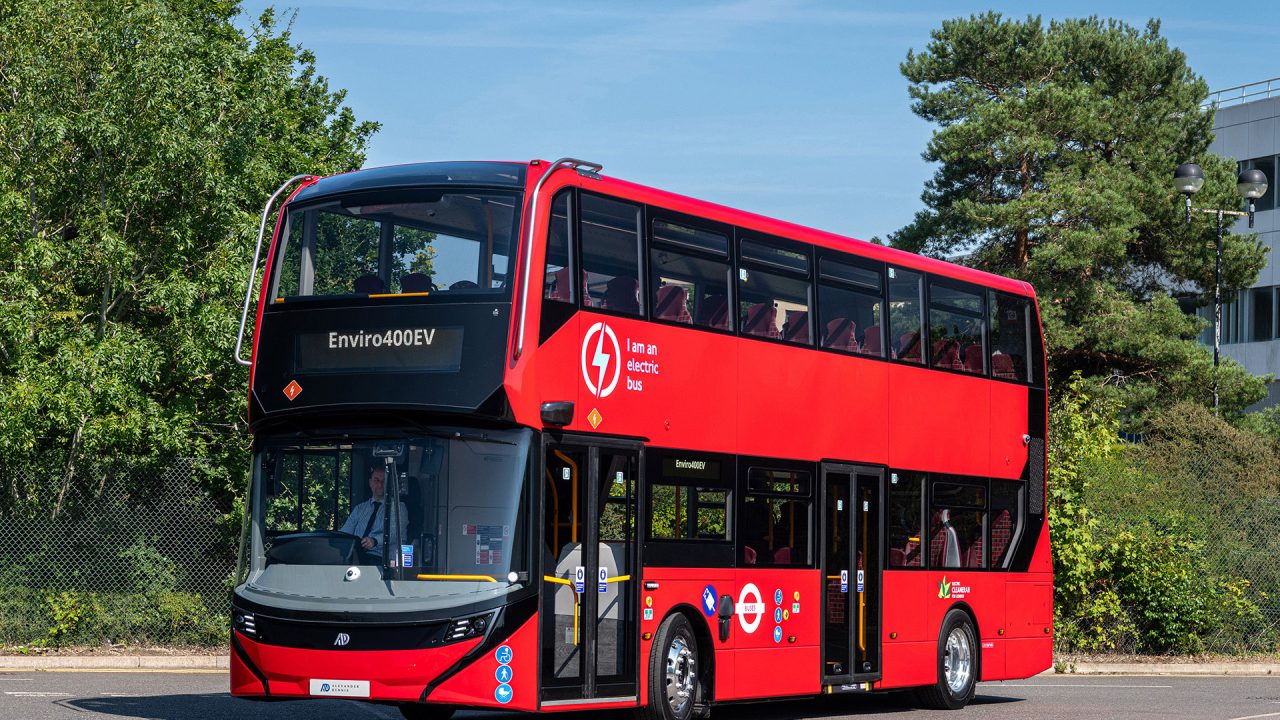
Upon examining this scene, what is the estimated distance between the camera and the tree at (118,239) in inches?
830

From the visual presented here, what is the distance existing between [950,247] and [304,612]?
114ft

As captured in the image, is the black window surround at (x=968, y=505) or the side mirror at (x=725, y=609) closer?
the side mirror at (x=725, y=609)

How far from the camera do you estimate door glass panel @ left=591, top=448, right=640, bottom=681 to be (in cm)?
1346

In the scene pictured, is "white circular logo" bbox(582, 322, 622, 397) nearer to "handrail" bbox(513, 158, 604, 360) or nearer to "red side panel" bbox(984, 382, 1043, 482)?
"handrail" bbox(513, 158, 604, 360)

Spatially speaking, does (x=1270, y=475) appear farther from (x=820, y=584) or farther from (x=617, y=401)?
(x=617, y=401)

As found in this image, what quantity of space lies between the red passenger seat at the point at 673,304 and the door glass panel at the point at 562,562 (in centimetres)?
162

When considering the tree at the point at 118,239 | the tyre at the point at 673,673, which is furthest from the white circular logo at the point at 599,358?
the tree at the point at 118,239

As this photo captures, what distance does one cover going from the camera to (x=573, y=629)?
13.1 meters

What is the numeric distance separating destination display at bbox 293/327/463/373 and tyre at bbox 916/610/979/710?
7.78 m

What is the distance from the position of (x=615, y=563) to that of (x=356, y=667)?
2.33m

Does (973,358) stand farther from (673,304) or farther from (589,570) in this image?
(589,570)

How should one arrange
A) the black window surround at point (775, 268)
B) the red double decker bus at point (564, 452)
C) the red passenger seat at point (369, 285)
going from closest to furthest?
1. the red double decker bus at point (564, 452)
2. the red passenger seat at point (369, 285)
3. the black window surround at point (775, 268)

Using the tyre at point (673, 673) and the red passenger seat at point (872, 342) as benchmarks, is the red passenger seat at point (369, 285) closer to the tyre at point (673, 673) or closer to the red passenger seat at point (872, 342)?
the tyre at point (673, 673)

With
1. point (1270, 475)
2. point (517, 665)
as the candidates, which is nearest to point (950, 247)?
point (1270, 475)
